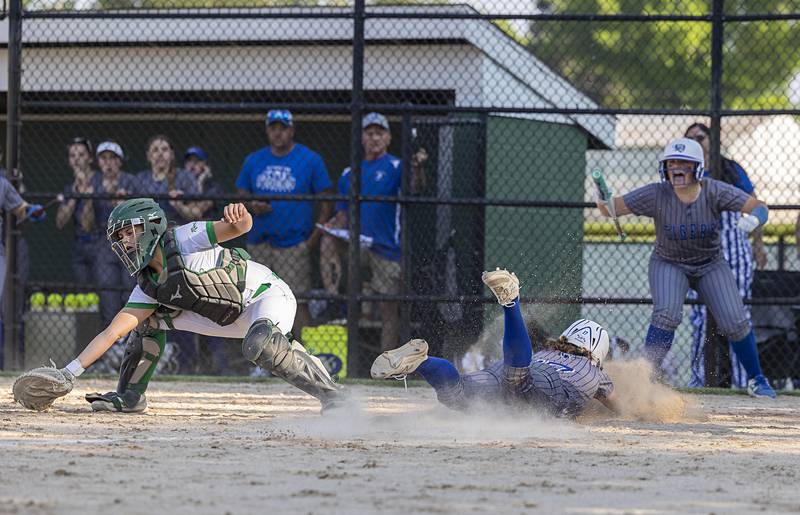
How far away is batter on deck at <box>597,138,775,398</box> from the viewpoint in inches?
308

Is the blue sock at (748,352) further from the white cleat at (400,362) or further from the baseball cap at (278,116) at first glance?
the baseball cap at (278,116)

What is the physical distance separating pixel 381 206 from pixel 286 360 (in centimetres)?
337

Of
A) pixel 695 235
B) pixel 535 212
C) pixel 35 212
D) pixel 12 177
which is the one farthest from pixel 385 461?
pixel 12 177

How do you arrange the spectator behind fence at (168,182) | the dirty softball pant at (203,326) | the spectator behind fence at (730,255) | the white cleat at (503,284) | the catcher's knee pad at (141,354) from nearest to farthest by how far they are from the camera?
the white cleat at (503,284), the dirty softball pant at (203,326), the catcher's knee pad at (141,354), the spectator behind fence at (730,255), the spectator behind fence at (168,182)

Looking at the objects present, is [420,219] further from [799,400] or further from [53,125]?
[53,125]

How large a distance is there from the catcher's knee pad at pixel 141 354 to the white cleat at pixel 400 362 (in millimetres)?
1404

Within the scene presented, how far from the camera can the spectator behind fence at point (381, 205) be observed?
9.14 meters

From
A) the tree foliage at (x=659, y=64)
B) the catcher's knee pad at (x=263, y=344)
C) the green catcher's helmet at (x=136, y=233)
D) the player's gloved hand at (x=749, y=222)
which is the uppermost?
the tree foliage at (x=659, y=64)

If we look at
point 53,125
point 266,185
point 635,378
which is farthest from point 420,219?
point 53,125

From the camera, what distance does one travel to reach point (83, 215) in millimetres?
9836

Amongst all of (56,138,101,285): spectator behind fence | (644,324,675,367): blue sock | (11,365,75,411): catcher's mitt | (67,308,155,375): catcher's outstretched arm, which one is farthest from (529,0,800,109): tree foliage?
(11,365,75,411): catcher's mitt

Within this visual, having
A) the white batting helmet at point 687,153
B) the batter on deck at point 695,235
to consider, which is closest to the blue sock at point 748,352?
the batter on deck at point 695,235

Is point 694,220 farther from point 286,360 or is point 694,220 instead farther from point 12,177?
point 12,177

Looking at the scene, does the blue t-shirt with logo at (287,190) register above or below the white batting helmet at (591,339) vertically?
above
